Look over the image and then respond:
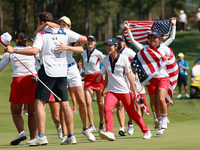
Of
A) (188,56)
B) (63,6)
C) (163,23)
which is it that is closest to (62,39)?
(163,23)

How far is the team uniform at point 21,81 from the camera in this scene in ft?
24.1

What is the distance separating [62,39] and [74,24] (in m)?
54.1

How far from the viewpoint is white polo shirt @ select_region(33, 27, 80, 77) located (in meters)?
6.53

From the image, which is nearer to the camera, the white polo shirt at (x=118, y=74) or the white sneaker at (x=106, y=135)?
the white sneaker at (x=106, y=135)

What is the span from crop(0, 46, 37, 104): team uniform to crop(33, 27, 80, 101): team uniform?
787 millimetres

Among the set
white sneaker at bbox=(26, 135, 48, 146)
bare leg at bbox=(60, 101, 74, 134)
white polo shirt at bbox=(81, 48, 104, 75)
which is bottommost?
white sneaker at bbox=(26, 135, 48, 146)

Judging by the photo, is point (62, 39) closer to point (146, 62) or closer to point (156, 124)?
point (146, 62)

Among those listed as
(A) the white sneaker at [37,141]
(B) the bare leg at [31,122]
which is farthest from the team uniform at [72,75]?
(A) the white sneaker at [37,141]

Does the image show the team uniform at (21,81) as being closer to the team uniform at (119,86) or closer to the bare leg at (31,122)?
the bare leg at (31,122)

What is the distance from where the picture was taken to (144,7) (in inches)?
2098

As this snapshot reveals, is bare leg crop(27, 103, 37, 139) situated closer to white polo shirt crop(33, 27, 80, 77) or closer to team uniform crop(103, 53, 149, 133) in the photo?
white polo shirt crop(33, 27, 80, 77)

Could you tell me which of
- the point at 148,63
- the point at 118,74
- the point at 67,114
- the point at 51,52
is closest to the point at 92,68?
the point at 148,63

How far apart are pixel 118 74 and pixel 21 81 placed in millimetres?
1850

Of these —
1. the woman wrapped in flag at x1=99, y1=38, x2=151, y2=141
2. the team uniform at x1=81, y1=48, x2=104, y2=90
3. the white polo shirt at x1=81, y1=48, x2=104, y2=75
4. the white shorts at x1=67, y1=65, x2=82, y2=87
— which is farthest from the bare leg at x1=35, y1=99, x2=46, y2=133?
the white polo shirt at x1=81, y1=48, x2=104, y2=75
